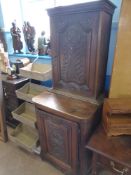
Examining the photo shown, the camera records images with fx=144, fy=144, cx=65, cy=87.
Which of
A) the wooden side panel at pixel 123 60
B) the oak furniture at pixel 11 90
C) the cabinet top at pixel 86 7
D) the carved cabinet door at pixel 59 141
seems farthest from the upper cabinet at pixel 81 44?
the oak furniture at pixel 11 90

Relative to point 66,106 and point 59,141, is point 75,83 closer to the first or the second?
point 66,106

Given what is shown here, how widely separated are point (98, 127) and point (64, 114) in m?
0.32

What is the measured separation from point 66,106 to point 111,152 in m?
0.47

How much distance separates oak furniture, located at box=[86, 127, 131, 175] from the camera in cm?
92

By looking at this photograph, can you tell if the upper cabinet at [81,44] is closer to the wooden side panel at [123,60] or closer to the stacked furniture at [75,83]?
the stacked furniture at [75,83]

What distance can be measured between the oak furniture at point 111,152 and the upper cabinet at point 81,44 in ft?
1.15

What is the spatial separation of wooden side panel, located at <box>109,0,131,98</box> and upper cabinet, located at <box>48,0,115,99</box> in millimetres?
105

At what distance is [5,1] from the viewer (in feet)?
6.91

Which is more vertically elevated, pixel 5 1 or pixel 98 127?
pixel 5 1

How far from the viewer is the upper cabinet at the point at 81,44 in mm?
1014

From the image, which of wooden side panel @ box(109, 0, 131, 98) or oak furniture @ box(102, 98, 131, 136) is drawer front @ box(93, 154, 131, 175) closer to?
oak furniture @ box(102, 98, 131, 136)

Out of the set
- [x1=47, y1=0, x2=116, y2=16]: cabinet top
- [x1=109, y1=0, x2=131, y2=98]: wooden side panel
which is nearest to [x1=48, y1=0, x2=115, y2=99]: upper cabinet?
[x1=47, y1=0, x2=116, y2=16]: cabinet top

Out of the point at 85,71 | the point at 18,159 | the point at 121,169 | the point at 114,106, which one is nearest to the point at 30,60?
the point at 85,71

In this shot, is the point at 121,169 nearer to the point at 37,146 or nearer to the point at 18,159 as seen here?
the point at 37,146
